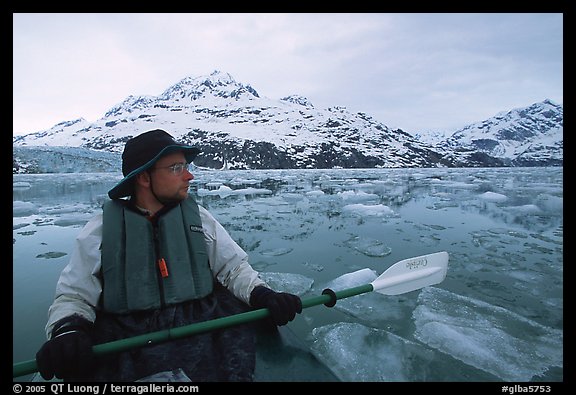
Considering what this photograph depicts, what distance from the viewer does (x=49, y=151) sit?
90.8 feet

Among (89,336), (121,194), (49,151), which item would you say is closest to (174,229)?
(121,194)

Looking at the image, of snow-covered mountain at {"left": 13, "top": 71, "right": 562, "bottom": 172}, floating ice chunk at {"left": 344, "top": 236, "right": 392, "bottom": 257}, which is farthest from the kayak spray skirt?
snow-covered mountain at {"left": 13, "top": 71, "right": 562, "bottom": 172}

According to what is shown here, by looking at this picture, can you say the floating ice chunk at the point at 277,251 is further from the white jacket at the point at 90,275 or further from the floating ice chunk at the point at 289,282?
the white jacket at the point at 90,275

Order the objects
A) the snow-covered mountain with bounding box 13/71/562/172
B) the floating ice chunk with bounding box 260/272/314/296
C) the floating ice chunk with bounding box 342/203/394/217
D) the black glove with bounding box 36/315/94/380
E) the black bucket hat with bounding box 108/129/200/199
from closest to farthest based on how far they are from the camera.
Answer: the black glove with bounding box 36/315/94/380 → the black bucket hat with bounding box 108/129/200/199 → the floating ice chunk with bounding box 260/272/314/296 → the floating ice chunk with bounding box 342/203/394/217 → the snow-covered mountain with bounding box 13/71/562/172

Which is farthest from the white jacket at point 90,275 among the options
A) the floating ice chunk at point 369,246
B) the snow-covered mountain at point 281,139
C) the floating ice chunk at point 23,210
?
the snow-covered mountain at point 281,139

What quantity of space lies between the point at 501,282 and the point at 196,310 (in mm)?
3166

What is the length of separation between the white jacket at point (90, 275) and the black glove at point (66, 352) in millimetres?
74

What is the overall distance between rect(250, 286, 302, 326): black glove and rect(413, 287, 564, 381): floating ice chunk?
1.16 m

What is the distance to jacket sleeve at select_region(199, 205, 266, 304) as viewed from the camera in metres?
1.87

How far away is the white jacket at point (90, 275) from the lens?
4.67ft

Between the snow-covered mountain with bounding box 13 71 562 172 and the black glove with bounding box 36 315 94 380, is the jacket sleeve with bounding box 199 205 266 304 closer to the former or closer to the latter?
the black glove with bounding box 36 315 94 380
